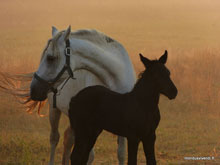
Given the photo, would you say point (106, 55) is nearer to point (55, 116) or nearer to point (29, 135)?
point (55, 116)

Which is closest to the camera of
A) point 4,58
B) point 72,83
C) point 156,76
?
point 156,76

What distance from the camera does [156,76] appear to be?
10.7 ft

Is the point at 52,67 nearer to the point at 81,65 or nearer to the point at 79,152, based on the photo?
the point at 81,65

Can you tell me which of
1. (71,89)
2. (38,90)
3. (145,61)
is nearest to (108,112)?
(145,61)

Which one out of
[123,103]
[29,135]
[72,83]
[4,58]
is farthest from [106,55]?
[4,58]

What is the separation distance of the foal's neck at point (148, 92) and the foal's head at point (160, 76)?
0.10 ft

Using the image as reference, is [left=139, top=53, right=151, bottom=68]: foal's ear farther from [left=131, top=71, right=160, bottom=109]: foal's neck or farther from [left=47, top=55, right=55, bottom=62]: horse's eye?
[left=47, top=55, right=55, bottom=62]: horse's eye

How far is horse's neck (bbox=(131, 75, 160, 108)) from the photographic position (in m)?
3.31

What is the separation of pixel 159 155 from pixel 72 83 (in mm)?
2633

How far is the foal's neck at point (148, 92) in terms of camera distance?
3.31 meters

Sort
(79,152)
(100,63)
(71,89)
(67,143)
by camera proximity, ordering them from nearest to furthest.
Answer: (79,152) → (100,63) → (71,89) → (67,143)

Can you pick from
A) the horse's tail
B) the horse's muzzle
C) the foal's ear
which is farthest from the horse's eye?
the horse's tail

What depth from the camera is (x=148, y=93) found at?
3320 millimetres

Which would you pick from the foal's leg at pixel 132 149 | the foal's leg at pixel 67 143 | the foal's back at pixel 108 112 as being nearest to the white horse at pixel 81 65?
the foal's back at pixel 108 112
